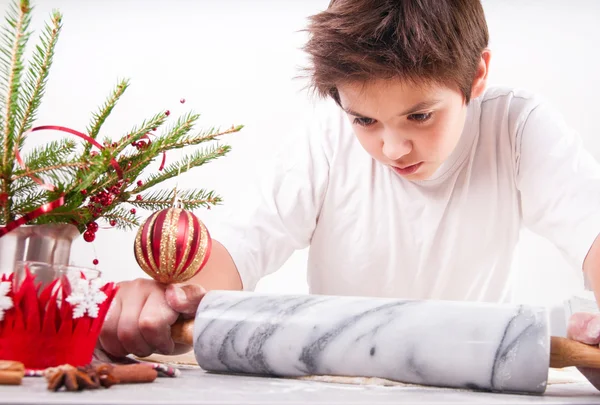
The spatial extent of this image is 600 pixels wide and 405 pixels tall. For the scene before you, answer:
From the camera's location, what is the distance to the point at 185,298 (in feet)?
2.52

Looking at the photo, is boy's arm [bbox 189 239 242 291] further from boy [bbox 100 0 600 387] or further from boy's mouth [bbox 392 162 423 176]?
boy's mouth [bbox 392 162 423 176]

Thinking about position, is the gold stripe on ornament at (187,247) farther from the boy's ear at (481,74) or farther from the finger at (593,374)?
the boy's ear at (481,74)

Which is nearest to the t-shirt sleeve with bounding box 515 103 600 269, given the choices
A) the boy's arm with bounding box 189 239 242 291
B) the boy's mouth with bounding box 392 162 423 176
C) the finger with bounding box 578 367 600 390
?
the boy's mouth with bounding box 392 162 423 176

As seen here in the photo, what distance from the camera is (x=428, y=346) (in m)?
0.65

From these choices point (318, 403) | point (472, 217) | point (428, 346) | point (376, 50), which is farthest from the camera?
point (472, 217)

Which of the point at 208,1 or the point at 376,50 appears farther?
the point at 208,1

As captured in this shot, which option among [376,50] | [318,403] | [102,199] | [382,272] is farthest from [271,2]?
[318,403]

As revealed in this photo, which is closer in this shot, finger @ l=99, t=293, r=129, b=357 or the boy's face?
finger @ l=99, t=293, r=129, b=357

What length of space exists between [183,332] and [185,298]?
A: 0.13ft

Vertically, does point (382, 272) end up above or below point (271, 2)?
below

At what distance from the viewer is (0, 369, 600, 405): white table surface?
457mm

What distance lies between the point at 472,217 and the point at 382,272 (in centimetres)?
21

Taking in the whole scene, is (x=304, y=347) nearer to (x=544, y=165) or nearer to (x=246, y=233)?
(x=246, y=233)

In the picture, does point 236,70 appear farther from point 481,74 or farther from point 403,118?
point 403,118
